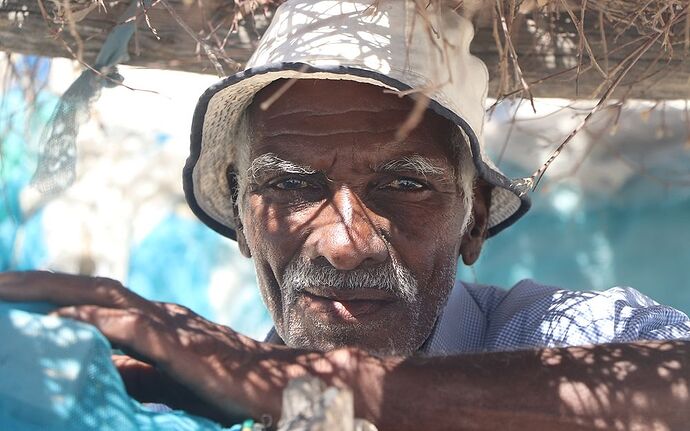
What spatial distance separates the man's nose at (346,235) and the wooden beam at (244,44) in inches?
19.0

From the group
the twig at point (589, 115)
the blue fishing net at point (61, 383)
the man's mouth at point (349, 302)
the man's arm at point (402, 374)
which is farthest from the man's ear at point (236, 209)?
the blue fishing net at point (61, 383)

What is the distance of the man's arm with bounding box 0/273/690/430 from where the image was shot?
1.37 meters

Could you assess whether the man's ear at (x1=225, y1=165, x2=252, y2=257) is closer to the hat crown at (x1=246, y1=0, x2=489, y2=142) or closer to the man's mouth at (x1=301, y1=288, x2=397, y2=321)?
the hat crown at (x1=246, y1=0, x2=489, y2=142)

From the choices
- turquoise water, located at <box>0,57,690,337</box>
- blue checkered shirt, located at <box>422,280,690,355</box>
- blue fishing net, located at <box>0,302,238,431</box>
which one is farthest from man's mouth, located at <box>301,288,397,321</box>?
turquoise water, located at <box>0,57,690,337</box>

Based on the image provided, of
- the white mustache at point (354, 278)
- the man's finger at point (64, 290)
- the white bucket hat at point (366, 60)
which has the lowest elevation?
the white mustache at point (354, 278)

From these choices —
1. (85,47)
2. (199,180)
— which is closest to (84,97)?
(85,47)

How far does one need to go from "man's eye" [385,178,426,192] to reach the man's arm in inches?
26.0

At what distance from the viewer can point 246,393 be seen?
138cm

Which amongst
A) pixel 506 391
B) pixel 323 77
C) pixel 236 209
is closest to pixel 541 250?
pixel 236 209

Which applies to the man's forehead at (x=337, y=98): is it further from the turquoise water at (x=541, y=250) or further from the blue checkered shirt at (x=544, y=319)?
the turquoise water at (x=541, y=250)

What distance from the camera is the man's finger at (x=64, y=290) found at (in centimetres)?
135

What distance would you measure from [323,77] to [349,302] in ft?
1.65

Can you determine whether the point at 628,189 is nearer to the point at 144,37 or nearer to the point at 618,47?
the point at 618,47

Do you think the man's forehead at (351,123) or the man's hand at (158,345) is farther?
the man's forehead at (351,123)
